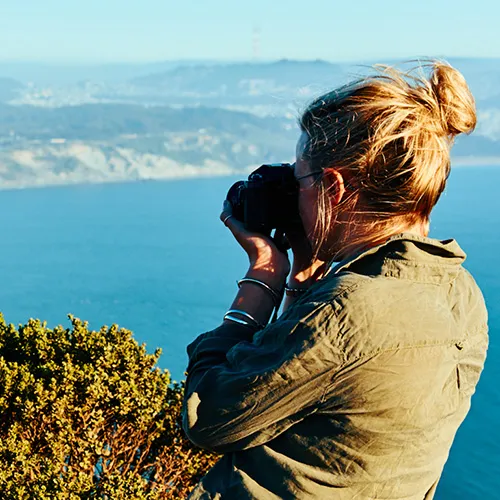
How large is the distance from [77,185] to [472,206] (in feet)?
67.9

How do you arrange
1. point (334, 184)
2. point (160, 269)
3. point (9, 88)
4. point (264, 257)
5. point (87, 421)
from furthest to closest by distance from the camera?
point (9, 88) → point (160, 269) → point (87, 421) → point (264, 257) → point (334, 184)

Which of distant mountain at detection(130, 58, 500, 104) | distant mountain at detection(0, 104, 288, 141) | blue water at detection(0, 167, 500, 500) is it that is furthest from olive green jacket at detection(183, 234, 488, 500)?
distant mountain at detection(0, 104, 288, 141)

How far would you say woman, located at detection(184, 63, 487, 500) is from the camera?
620 millimetres

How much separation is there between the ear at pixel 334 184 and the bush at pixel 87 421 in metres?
1.32

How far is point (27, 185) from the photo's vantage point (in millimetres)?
34469

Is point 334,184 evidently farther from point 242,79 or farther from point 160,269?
point 242,79

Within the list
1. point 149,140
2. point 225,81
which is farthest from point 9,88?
point 149,140

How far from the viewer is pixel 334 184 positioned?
720mm

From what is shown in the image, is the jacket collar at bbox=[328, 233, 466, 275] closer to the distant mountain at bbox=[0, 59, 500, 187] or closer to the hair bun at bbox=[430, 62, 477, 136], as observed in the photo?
the hair bun at bbox=[430, 62, 477, 136]

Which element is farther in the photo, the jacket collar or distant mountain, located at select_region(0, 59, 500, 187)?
distant mountain, located at select_region(0, 59, 500, 187)

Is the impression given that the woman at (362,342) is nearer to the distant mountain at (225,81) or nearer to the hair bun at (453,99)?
the hair bun at (453,99)

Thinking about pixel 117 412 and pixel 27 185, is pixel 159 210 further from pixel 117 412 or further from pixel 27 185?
pixel 117 412

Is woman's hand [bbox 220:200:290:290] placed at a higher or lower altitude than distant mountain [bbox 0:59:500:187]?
higher

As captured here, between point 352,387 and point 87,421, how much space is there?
1.62 metres
